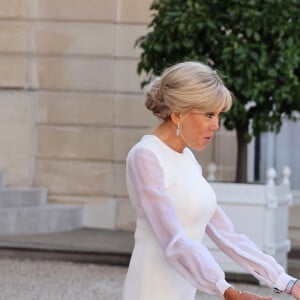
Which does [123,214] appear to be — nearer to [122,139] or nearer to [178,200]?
[122,139]

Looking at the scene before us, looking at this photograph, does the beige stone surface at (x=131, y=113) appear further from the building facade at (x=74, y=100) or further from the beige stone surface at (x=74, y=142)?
the beige stone surface at (x=74, y=142)

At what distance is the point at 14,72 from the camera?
1162 centimetres

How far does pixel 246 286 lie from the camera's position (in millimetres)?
8461

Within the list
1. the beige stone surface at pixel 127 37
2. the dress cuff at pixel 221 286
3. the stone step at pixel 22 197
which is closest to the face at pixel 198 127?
the dress cuff at pixel 221 286

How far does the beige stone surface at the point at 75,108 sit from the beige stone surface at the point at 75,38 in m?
0.49

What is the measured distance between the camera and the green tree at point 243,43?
8.37 metres

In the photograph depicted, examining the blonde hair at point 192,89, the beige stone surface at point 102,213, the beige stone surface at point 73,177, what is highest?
the blonde hair at point 192,89

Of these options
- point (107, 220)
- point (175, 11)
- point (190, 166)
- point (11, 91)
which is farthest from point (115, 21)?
point (190, 166)

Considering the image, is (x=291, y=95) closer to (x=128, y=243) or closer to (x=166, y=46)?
(x=166, y=46)

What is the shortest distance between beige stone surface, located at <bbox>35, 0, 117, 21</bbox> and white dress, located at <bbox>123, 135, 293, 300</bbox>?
8.19m

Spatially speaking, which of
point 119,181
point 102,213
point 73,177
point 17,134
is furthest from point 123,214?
point 17,134

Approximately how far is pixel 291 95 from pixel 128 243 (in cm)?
275

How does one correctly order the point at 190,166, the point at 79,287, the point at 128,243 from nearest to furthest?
the point at 190,166 < the point at 79,287 < the point at 128,243

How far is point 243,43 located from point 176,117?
5.05 metres
